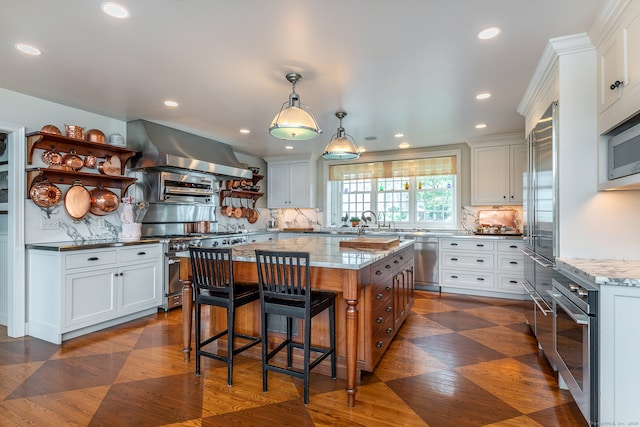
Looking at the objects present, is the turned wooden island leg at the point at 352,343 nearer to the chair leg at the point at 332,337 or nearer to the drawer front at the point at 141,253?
the chair leg at the point at 332,337

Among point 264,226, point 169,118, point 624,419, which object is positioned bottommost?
point 624,419

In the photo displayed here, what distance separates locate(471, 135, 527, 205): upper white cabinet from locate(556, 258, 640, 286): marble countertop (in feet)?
9.97

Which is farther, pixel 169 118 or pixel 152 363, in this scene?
pixel 169 118

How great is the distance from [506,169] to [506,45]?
3.09 metres

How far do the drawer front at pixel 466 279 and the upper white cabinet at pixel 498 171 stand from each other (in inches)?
45.3

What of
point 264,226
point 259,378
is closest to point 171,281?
point 259,378

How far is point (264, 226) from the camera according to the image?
7.12 m

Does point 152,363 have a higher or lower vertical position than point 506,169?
lower

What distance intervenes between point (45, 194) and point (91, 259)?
2.77 ft

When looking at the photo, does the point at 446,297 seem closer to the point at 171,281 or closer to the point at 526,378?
the point at 526,378

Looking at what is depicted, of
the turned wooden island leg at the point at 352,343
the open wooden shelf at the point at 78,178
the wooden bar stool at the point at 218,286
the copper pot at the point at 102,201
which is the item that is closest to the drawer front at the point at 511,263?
the turned wooden island leg at the point at 352,343

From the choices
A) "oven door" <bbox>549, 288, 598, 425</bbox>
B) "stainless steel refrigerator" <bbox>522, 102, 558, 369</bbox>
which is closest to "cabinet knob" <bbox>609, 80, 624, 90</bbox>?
"stainless steel refrigerator" <bbox>522, 102, 558, 369</bbox>

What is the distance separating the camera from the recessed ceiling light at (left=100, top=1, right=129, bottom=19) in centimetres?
199

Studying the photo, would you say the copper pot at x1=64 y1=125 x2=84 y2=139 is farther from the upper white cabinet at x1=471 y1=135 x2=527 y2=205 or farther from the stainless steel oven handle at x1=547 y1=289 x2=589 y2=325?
the upper white cabinet at x1=471 y1=135 x2=527 y2=205
